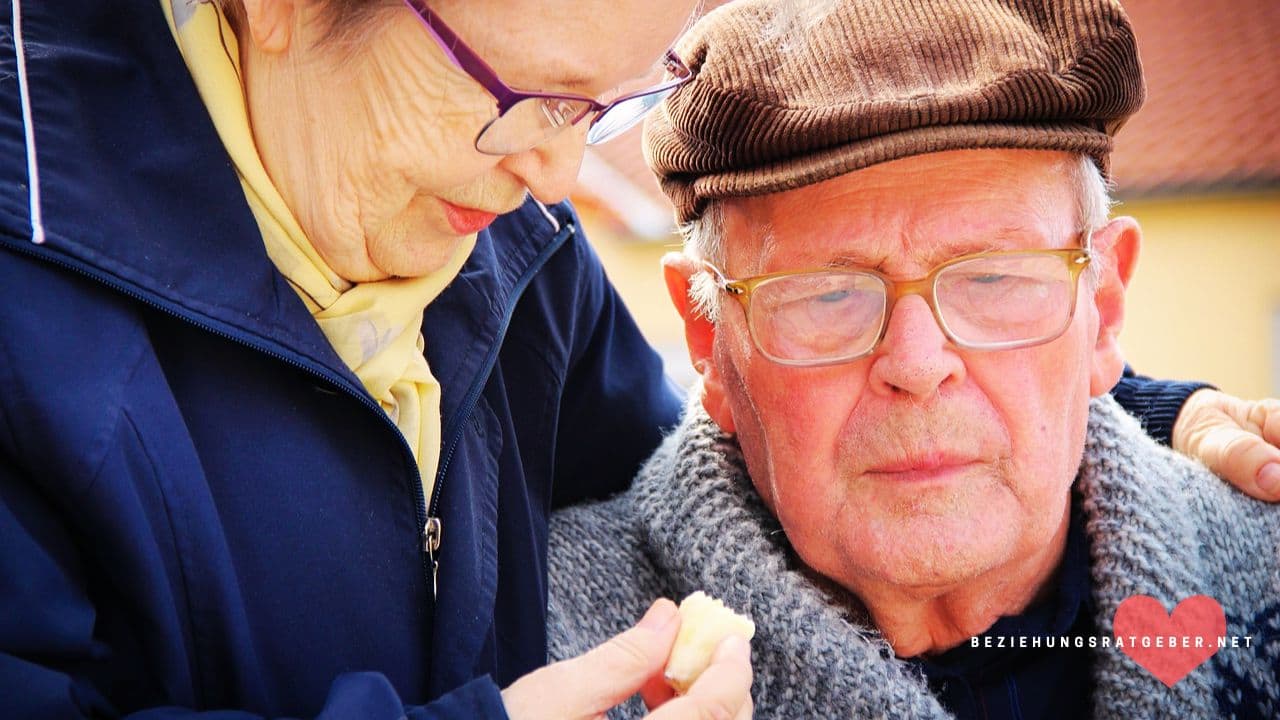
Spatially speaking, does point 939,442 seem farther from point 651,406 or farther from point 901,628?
point 651,406

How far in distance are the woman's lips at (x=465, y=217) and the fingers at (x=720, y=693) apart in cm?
79

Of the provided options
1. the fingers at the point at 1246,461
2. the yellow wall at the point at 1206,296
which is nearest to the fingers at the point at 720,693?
the fingers at the point at 1246,461

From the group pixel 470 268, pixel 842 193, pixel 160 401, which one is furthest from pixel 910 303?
pixel 160 401

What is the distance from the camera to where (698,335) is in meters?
2.51

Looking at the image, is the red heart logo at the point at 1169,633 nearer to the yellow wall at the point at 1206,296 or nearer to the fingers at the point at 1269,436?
the fingers at the point at 1269,436

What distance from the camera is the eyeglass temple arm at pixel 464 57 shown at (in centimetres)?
157

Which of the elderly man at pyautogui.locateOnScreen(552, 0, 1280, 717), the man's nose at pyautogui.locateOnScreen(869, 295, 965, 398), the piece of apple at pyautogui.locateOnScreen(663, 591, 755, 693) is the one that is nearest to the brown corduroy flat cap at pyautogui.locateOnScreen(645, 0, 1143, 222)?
the elderly man at pyautogui.locateOnScreen(552, 0, 1280, 717)

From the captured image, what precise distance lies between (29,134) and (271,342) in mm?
418

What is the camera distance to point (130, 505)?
1.44 meters

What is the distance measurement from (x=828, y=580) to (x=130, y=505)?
1354mm

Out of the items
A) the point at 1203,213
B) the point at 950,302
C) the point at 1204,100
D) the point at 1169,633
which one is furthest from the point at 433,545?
the point at 1203,213

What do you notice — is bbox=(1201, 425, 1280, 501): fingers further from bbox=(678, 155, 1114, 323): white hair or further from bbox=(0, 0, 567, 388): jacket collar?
bbox=(0, 0, 567, 388): jacket collar

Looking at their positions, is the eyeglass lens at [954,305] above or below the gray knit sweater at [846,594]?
above

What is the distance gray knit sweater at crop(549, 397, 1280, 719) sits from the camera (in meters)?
2.05
